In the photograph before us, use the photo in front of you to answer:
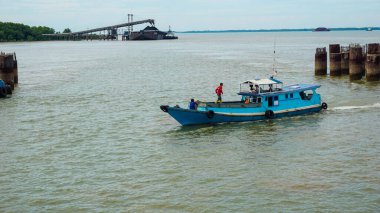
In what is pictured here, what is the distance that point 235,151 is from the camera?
30.4 metres

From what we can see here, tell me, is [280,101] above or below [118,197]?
above

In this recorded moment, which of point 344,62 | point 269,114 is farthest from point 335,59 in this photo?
point 269,114

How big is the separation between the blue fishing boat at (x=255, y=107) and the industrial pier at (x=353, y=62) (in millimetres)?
17726

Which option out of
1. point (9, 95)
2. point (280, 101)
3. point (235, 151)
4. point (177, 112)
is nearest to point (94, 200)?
point (235, 151)

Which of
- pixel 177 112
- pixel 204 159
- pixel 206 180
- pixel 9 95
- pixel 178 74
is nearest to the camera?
pixel 206 180

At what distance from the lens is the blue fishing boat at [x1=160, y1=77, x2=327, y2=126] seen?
1449 inches

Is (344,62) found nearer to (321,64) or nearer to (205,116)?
(321,64)

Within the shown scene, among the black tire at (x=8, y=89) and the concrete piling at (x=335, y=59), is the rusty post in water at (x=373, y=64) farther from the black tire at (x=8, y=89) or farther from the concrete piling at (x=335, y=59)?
the black tire at (x=8, y=89)

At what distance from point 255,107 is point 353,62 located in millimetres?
25105

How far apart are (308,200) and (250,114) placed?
52.7 feet

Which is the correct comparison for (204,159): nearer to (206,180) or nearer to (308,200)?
(206,180)

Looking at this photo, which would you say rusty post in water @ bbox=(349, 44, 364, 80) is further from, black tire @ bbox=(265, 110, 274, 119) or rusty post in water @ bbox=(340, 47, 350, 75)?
black tire @ bbox=(265, 110, 274, 119)

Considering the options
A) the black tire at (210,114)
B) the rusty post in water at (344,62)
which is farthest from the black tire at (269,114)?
the rusty post in water at (344,62)

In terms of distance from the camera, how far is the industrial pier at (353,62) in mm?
56188
